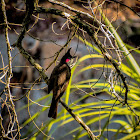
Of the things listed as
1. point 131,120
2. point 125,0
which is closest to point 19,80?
point 131,120

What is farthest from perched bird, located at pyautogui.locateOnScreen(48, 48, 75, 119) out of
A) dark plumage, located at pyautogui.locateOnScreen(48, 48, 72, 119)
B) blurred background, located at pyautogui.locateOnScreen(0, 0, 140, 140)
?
blurred background, located at pyautogui.locateOnScreen(0, 0, 140, 140)

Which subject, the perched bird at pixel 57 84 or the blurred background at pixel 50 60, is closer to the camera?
the perched bird at pixel 57 84

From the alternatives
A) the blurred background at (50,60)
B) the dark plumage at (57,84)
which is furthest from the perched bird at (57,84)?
the blurred background at (50,60)

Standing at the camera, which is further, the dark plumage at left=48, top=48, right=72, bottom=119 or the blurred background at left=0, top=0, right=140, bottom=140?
the blurred background at left=0, top=0, right=140, bottom=140

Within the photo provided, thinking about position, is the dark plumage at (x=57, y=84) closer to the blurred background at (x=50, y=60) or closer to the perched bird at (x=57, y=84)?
the perched bird at (x=57, y=84)

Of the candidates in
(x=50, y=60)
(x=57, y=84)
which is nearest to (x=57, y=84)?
(x=57, y=84)

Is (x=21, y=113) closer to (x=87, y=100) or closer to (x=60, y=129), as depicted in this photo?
(x=60, y=129)

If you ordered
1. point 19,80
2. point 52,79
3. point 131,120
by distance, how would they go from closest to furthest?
point 52,79 → point 131,120 → point 19,80

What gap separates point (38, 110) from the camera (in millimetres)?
1612

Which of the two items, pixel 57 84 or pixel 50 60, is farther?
pixel 50 60

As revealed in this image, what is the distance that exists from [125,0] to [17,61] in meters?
0.93

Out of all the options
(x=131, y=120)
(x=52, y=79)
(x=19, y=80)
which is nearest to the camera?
(x=52, y=79)

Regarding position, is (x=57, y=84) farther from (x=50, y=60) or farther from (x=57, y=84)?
(x=50, y=60)

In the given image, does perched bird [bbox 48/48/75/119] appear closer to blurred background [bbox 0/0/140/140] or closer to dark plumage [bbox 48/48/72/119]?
dark plumage [bbox 48/48/72/119]
